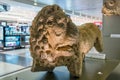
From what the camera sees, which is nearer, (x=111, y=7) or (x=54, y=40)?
(x=54, y=40)

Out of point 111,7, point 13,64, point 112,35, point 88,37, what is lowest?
point 13,64

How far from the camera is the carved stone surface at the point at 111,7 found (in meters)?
2.91

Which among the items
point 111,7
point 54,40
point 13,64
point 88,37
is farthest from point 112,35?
point 54,40

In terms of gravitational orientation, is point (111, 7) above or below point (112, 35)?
above

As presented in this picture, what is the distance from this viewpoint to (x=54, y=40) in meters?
0.91

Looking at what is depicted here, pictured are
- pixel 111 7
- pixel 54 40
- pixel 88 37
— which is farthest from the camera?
pixel 111 7

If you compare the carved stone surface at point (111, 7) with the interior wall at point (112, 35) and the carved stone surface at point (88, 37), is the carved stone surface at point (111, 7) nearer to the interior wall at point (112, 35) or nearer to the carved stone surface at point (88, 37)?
the interior wall at point (112, 35)

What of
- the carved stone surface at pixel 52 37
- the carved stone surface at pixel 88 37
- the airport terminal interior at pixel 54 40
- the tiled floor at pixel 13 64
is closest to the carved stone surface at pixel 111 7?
the airport terminal interior at pixel 54 40

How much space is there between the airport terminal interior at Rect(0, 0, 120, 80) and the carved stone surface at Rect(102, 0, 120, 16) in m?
0.03

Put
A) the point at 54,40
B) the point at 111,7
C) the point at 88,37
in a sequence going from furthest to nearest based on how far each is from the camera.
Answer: the point at 111,7
the point at 88,37
the point at 54,40

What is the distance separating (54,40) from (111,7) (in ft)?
7.69

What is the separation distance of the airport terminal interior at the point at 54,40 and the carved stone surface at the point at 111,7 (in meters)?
0.03

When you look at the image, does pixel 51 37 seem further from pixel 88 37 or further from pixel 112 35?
pixel 112 35

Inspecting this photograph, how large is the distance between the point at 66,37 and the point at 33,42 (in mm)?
192
